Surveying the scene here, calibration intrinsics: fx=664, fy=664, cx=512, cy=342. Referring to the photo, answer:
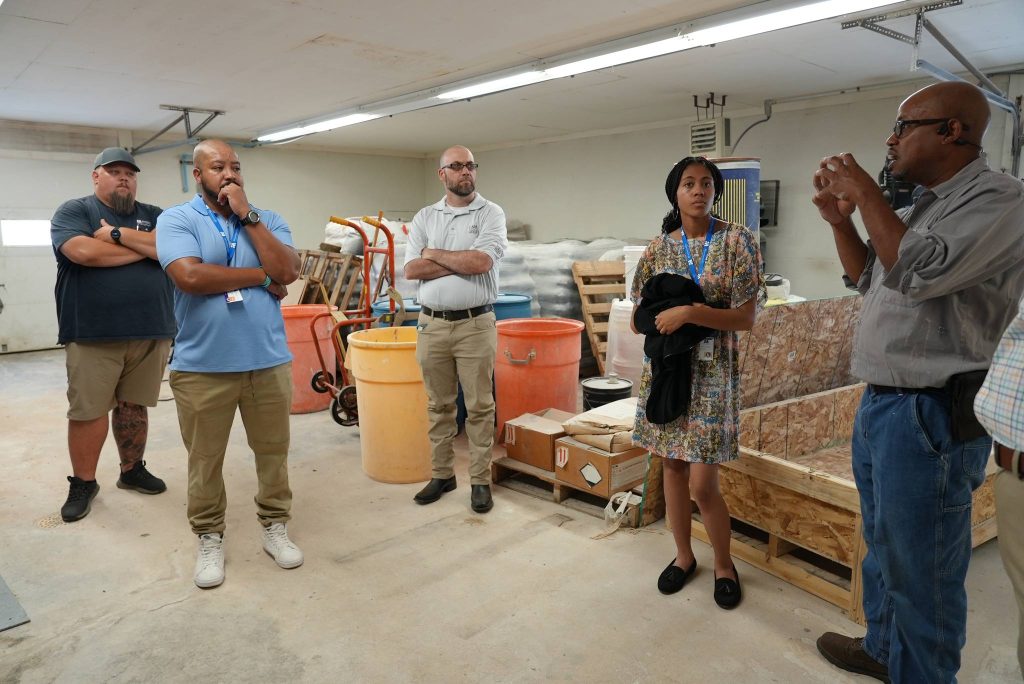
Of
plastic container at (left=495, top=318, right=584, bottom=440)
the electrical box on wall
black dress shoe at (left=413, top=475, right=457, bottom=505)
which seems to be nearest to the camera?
black dress shoe at (left=413, top=475, right=457, bottom=505)

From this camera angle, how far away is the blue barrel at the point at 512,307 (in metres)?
4.73

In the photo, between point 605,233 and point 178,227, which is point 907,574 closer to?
point 178,227

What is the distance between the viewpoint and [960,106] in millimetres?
1623

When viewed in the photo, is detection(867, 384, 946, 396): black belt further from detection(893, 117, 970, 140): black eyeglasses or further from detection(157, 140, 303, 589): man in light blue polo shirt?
detection(157, 140, 303, 589): man in light blue polo shirt

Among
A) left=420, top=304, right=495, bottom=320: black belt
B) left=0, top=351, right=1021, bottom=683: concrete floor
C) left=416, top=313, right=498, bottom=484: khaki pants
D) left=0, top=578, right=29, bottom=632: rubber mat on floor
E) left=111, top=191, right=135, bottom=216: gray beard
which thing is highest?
left=111, top=191, right=135, bottom=216: gray beard

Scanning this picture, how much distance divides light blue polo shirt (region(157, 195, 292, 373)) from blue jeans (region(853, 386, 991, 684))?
7.22ft

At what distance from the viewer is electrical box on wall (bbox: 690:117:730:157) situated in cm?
713

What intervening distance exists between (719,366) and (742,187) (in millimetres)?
3386

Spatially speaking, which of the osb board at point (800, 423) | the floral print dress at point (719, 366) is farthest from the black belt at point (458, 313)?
the osb board at point (800, 423)

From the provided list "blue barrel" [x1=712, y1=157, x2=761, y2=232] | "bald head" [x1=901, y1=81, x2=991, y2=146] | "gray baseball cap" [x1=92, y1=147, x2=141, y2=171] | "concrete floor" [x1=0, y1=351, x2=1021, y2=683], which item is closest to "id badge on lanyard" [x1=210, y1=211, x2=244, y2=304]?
"gray baseball cap" [x1=92, y1=147, x2=141, y2=171]

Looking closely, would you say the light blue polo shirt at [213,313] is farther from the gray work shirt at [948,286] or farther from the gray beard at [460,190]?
the gray work shirt at [948,286]

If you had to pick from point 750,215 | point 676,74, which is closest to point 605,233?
point 676,74

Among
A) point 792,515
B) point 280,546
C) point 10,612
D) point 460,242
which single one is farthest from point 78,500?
point 792,515

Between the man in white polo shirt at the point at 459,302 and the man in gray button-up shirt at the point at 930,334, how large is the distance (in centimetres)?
185
